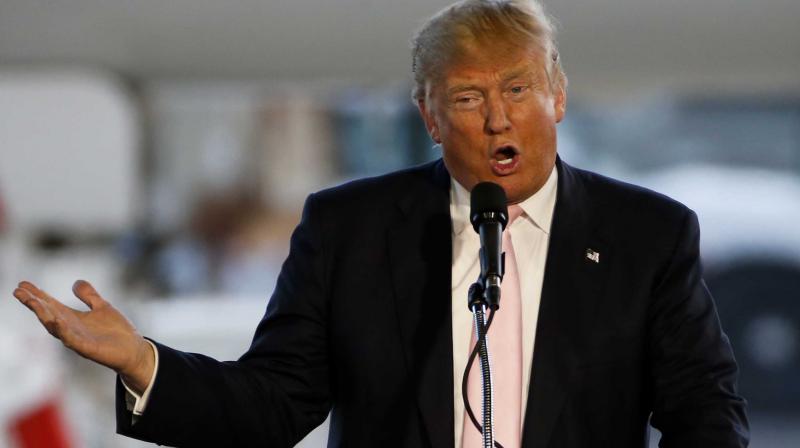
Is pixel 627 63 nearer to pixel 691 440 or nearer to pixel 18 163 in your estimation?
pixel 18 163

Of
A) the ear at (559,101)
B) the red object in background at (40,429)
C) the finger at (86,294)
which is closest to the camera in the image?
the finger at (86,294)

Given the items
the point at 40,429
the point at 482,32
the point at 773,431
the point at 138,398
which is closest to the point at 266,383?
the point at 138,398

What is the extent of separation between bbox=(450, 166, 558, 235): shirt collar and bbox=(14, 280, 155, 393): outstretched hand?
480 mm

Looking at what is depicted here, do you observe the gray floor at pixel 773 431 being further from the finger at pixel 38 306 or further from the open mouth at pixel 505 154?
the finger at pixel 38 306

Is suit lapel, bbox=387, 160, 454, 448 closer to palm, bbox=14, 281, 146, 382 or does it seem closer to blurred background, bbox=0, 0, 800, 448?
palm, bbox=14, 281, 146, 382

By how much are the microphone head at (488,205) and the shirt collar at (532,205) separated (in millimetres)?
259

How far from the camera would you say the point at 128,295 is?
20.5 feet

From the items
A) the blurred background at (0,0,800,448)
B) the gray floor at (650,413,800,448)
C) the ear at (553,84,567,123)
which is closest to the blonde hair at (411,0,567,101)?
the ear at (553,84,567,123)

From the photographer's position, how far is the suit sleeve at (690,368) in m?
1.69

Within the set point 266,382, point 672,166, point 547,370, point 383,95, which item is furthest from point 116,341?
point 672,166

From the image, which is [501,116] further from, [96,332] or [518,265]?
[96,332]

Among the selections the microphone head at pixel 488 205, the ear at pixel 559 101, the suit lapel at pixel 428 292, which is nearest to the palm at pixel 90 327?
the suit lapel at pixel 428 292

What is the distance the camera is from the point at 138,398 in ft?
5.65

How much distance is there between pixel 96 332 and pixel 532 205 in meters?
0.62
